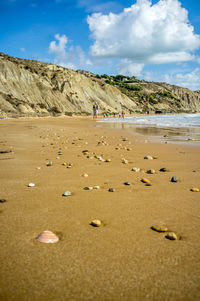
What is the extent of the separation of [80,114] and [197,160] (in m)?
46.9

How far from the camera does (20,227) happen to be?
78.9 inches

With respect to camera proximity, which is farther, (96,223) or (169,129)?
(169,129)

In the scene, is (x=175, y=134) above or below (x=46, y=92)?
below

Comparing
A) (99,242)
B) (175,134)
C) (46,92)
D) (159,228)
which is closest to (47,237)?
(99,242)

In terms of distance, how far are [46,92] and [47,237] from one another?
5153cm

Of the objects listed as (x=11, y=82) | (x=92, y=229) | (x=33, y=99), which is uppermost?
(x=11, y=82)

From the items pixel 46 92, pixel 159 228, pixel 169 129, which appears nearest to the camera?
pixel 159 228

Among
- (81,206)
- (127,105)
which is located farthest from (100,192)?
(127,105)

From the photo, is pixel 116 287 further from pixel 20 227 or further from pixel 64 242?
pixel 20 227

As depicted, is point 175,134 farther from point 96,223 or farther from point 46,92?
point 46,92

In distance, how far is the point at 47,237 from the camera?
1.79m

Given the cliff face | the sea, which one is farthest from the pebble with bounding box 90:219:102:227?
the cliff face

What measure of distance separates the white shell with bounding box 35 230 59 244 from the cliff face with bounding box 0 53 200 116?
34164 millimetres

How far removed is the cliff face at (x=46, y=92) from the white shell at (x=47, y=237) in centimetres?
3416
